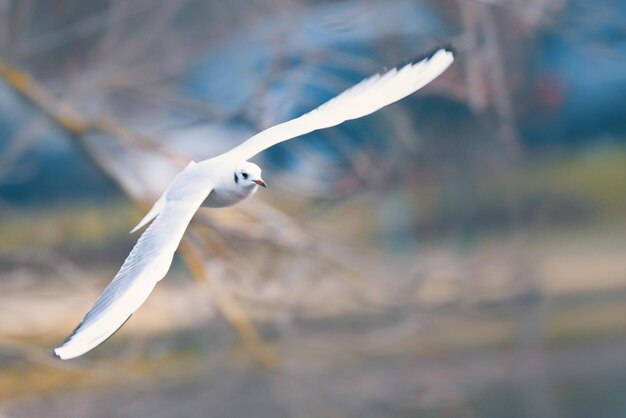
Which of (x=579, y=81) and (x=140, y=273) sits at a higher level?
(x=579, y=81)

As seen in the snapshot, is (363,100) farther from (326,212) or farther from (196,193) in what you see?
(326,212)

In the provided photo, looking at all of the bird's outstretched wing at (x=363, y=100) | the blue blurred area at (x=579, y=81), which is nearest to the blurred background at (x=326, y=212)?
the blue blurred area at (x=579, y=81)

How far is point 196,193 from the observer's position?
1264 mm

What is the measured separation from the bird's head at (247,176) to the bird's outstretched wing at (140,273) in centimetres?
3

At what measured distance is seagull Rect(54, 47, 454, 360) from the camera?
1.07 meters

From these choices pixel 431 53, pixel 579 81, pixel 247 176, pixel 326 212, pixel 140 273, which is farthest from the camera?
pixel 579 81

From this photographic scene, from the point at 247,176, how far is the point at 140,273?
192 millimetres

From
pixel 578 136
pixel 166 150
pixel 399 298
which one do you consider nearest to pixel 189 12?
pixel 166 150

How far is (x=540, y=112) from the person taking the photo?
3.52 m

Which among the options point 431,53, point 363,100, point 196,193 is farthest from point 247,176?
point 431,53

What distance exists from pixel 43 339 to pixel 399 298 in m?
0.97

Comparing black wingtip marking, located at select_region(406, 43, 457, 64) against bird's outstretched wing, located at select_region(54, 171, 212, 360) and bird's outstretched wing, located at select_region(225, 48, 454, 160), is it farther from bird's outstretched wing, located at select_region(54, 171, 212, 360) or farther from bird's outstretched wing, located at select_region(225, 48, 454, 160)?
bird's outstretched wing, located at select_region(54, 171, 212, 360)

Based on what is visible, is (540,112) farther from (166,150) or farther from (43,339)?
(43,339)

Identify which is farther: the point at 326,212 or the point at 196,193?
the point at 326,212
